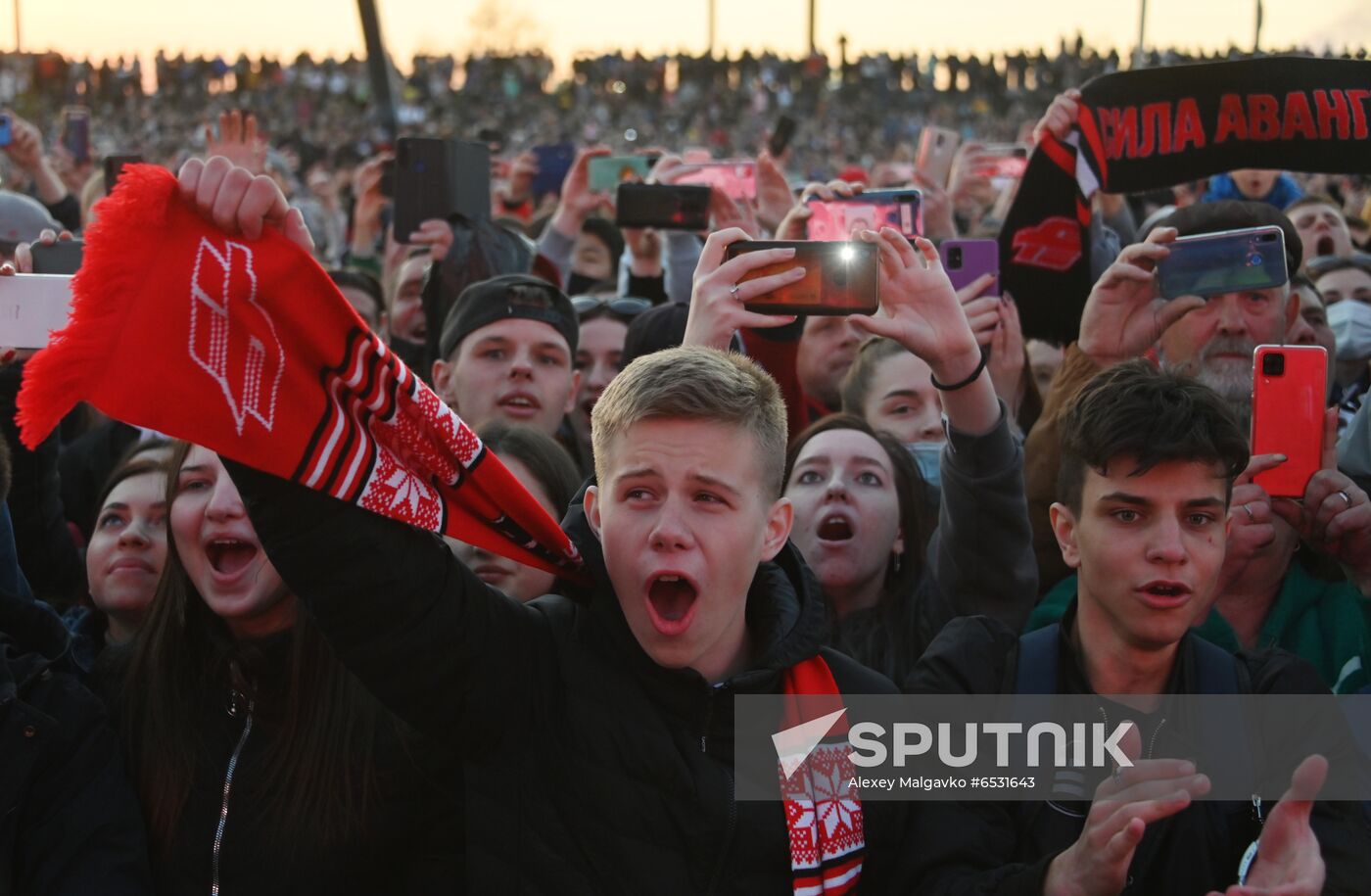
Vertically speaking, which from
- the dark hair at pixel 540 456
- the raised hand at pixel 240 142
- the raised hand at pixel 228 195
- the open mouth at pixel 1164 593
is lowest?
the open mouth at pixel 1164 593

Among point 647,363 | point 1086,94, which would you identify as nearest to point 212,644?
point 647,363

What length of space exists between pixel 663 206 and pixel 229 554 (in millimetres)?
2884

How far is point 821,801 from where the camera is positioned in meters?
2.36

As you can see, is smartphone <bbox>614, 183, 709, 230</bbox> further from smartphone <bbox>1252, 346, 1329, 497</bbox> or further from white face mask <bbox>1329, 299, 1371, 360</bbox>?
smartphone <bbox>1252, 346, 1329, 497</bbox>

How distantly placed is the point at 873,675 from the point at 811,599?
0.18 meters

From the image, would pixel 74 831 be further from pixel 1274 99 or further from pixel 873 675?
pixel 1274 99

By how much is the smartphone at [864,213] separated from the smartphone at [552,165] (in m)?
5.08

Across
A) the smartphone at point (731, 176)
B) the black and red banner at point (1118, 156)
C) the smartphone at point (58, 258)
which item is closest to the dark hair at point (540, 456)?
the smartphone at point (58, 258)

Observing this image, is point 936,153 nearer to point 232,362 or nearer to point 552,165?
point 552,165

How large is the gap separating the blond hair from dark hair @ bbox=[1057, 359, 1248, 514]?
613mm

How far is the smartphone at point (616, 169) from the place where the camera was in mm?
7441

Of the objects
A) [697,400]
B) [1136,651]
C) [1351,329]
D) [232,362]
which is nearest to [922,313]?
[697,400]

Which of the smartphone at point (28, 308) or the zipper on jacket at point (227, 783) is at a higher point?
the smartphone at point (28, 308)

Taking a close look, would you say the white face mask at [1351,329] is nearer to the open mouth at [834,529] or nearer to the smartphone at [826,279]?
the open mouth at [834,529]
